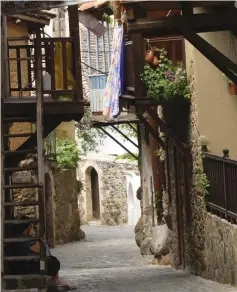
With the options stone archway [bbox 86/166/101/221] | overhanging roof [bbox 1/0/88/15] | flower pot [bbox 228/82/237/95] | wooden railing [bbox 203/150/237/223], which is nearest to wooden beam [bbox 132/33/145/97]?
flower pot [bbox 228/82/237/95]

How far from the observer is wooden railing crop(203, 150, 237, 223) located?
15195mm

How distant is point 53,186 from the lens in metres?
31.8

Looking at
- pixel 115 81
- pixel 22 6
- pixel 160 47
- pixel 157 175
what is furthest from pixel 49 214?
pixel 22 6

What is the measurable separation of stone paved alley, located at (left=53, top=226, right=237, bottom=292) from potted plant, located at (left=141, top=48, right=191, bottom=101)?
3329mm

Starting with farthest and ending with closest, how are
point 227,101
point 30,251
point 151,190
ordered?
point 151,190, point 227,101, point 30,251

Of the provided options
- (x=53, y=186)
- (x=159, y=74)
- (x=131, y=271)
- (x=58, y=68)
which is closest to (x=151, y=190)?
(x=53, y=186)

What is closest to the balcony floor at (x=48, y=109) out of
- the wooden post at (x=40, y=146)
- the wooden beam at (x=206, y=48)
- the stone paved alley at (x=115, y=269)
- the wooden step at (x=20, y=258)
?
the wooden post at (x=40, y=146)

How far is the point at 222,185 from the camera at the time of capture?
16219 millimetres

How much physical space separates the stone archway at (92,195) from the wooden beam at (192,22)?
31170 mm

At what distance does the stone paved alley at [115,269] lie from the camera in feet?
51.5

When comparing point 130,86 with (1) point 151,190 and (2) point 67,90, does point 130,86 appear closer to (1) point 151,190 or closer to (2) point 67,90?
(2) point 67,90

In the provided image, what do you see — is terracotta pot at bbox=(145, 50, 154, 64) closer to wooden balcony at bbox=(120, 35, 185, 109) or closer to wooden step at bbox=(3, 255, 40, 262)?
wooden balcony at bbox=(120, 35, 185, 109)

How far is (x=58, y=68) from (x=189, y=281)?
13.7 feet

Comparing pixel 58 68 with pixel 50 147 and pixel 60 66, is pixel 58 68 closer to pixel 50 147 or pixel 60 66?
pixel 60 66
